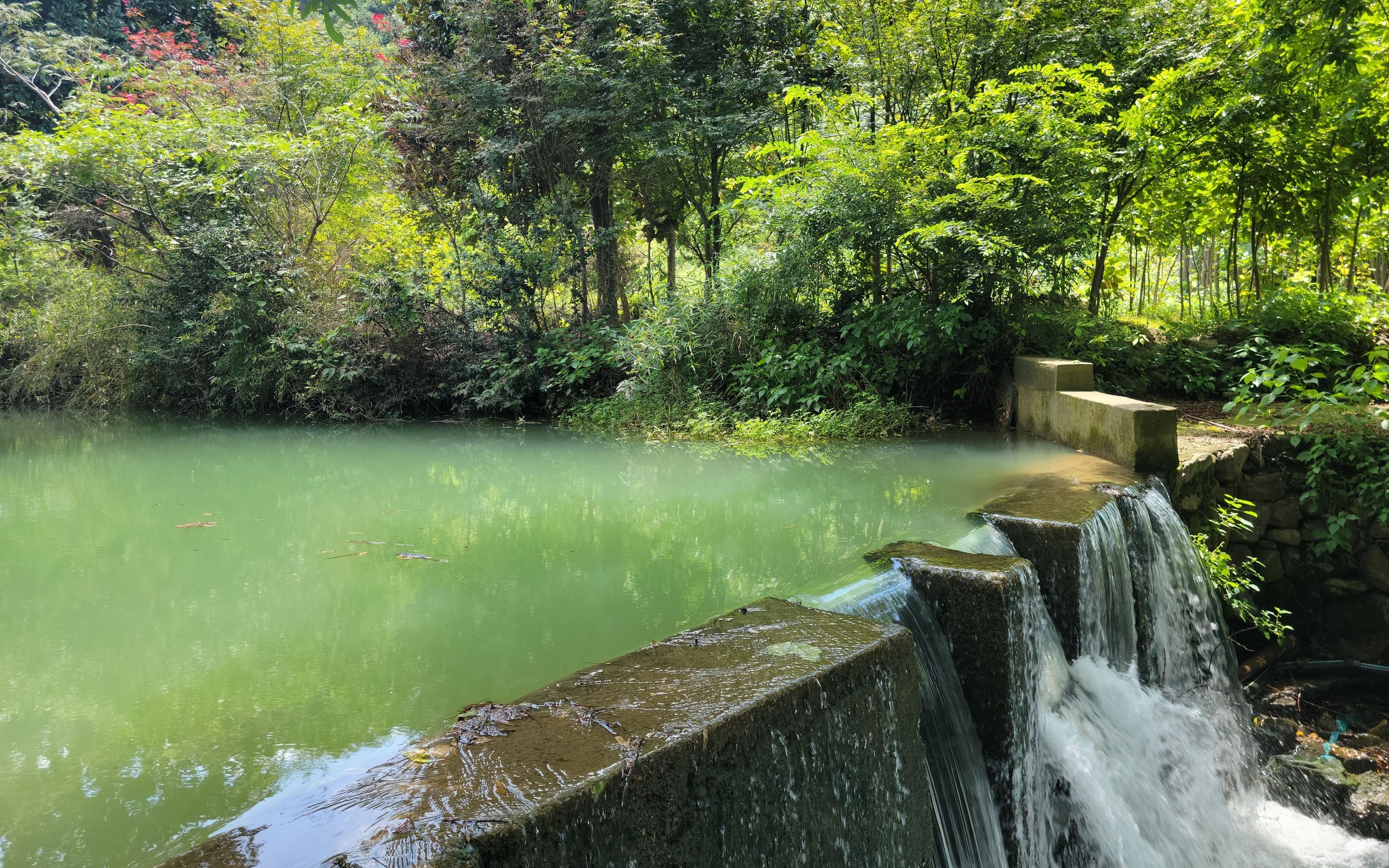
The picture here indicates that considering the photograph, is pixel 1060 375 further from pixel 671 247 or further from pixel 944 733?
pixel 671 247

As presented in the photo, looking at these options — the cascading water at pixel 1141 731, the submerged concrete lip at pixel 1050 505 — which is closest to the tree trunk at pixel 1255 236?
the cascading water at pixel 1141 731

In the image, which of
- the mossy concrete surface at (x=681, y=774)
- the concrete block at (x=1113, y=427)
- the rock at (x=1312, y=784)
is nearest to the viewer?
the mossy concrete surface at (x=681, y=774)

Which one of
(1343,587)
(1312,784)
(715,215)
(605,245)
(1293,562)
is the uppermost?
(715,215)

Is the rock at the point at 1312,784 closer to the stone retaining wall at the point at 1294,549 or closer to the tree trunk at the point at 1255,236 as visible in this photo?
the stone retaining wall at the point at 1294,549

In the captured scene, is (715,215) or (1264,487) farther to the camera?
(715,215)

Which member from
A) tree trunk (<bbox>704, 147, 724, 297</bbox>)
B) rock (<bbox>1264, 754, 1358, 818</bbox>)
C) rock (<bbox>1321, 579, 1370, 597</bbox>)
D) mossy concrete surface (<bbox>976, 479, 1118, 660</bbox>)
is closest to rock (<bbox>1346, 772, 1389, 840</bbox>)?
rock (<bbox>1264, 754, 1358, 818</bbox>)

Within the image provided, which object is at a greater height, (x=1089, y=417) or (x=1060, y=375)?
(x=1060, y=375)

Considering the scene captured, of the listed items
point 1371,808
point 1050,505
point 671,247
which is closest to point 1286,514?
point 1371,808

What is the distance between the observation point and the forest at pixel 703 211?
770 centimetres

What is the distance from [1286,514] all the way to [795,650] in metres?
5.29

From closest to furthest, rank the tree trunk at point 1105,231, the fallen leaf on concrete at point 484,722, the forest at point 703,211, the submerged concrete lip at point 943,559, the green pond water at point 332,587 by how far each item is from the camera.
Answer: the fallen leaf on concrete at point 484,722, the green pond water at point 332,587, the submerged concrete lip at point 943,559, the forest at point 703,211, the tree trunk at point 1105,231

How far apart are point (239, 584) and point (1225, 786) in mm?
5028

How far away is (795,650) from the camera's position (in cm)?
236

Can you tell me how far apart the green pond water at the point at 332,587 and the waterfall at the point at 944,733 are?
25 cm
